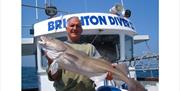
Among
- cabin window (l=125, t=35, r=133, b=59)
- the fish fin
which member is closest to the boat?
cabin window (l=125, t=35, r=133, b=59)

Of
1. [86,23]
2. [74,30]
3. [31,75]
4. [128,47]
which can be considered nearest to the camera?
[74,30]

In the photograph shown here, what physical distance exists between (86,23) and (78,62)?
114 cm

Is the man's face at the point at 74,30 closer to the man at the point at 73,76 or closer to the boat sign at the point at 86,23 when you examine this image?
the man at the point at 73,76

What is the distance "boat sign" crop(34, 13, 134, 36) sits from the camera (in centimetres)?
308

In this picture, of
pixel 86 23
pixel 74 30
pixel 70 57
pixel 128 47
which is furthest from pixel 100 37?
pixel 70 57

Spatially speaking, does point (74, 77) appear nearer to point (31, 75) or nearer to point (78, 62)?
point (78, 62)

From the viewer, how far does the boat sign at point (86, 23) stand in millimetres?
3080

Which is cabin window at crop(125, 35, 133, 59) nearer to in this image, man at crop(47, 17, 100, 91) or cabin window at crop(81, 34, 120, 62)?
cabin window at crop(81, 34, 120, 62)

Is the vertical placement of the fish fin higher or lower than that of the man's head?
lower

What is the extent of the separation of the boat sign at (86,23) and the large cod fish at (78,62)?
3.31ft

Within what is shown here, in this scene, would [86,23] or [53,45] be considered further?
[86,23]

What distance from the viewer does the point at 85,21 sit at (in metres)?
3.12

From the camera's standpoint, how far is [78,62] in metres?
2.02
